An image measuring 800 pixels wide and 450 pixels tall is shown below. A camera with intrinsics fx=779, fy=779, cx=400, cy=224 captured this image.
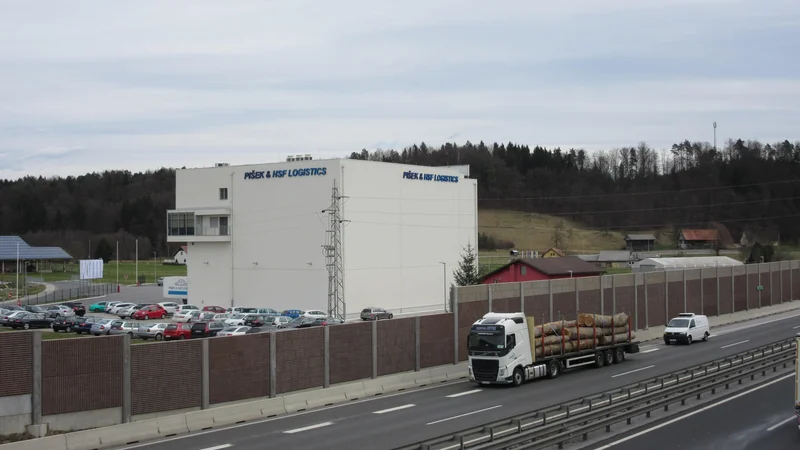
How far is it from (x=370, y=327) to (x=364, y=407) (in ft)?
15.7

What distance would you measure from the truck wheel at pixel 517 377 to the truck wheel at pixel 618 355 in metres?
8.46

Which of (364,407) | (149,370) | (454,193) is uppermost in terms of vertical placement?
(454,193)

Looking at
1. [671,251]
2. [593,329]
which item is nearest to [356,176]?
[593,329]

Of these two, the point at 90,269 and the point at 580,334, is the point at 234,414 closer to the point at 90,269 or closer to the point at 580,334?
the point at 580,334

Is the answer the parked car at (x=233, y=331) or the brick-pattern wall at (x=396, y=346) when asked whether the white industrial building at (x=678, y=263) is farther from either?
the brick-pattern wall at (x=396, y=346)

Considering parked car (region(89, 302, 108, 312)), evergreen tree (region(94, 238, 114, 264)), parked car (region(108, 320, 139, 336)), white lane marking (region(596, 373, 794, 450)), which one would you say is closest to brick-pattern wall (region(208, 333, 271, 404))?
white lane marking (region(596, 373, 794, 450))

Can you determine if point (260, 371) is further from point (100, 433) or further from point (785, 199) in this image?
point (785, 199)

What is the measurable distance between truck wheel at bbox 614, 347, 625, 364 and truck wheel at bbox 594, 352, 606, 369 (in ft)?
3.85

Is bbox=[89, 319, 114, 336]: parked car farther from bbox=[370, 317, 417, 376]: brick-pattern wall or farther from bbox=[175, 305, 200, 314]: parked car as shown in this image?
bbox=[370, 317, 417, 376]: brick-pattern wall

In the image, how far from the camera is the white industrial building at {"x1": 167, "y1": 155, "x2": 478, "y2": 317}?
78.7 m

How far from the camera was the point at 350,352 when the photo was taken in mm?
33531

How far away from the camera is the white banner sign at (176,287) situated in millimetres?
92750

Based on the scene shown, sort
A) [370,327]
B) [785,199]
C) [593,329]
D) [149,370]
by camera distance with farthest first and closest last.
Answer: [785,199], [593,329], [370,327], [149,370]

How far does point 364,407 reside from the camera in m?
30.8
